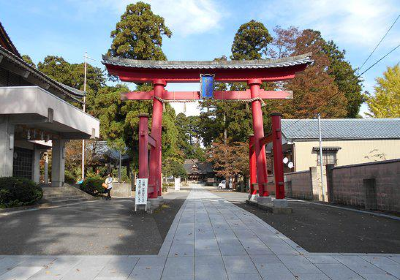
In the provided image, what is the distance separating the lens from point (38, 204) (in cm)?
1312

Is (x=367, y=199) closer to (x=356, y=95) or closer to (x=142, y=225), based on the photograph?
(x=142, y=225)

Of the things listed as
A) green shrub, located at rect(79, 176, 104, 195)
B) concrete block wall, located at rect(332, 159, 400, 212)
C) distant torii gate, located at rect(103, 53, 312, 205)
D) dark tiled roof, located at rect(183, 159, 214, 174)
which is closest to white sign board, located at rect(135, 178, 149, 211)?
distant torii gate, located at rect(103, 53, 312, 205)

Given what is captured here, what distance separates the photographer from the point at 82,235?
685 centimetres

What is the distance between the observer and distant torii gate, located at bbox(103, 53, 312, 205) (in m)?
13.0

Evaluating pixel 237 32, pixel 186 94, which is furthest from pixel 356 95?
pixel 186 94

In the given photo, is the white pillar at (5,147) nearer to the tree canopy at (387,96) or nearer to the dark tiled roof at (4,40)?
the dark tiled roof at (4,40)

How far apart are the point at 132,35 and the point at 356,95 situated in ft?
110

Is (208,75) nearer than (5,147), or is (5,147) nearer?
(5,147)

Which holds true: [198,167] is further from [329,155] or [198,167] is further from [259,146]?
[259,146]

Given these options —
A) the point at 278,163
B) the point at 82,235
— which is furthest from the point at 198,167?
the point at 82,235

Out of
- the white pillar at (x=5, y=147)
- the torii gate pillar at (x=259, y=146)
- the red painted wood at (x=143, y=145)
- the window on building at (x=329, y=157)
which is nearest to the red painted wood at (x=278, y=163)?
the torii gate pillar at (x=259, y=146)

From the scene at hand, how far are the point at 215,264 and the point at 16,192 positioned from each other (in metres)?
9.93

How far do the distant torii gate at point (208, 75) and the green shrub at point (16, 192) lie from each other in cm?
468

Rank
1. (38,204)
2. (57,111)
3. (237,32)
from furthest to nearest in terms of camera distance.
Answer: (237,32) → (57,111) → (38,204)
